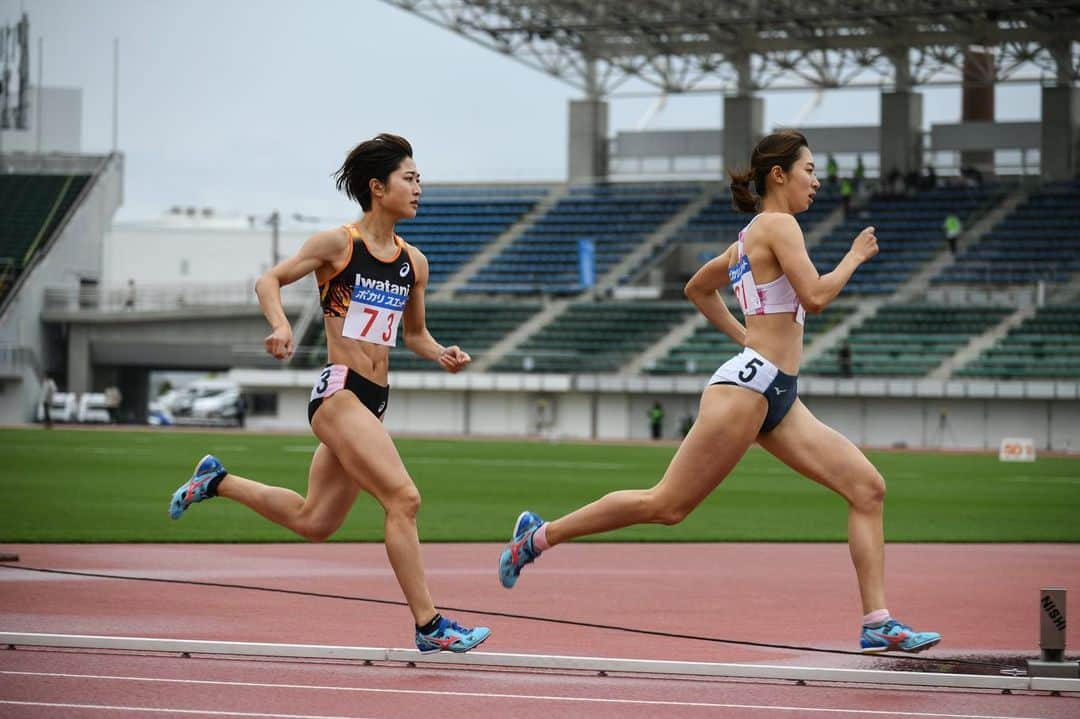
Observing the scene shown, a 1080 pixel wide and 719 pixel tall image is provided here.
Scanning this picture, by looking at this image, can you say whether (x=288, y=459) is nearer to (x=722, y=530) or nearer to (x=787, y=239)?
(x=722, y=530)

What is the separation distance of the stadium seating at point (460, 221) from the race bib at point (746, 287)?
169ft

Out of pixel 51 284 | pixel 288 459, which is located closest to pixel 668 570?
pixel 288 459

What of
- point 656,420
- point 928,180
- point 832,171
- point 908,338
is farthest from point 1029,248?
point 656,420

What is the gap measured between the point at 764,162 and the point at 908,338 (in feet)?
134

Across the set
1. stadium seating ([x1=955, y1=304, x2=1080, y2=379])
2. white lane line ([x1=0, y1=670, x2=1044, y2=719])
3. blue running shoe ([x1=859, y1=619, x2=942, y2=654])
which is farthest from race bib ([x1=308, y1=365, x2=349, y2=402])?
stadium seating ([x1=955, y1=304, x2=1080, y2=379])

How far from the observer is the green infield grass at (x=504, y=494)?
16.7m

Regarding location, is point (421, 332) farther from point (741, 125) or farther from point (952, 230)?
point (741, 125)

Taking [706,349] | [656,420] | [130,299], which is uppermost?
[130,299]

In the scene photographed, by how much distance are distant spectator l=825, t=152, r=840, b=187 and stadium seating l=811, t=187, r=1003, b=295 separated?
1.66 meters

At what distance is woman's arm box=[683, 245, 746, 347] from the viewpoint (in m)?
8.41

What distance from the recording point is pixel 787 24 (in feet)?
168

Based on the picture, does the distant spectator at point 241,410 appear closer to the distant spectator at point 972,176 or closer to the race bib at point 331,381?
the distant spectator at point 972,176

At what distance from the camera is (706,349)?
49.9m

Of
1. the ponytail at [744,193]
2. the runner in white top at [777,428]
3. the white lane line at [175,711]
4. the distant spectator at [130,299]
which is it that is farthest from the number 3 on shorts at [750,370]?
the distant spectator at [130,299]
